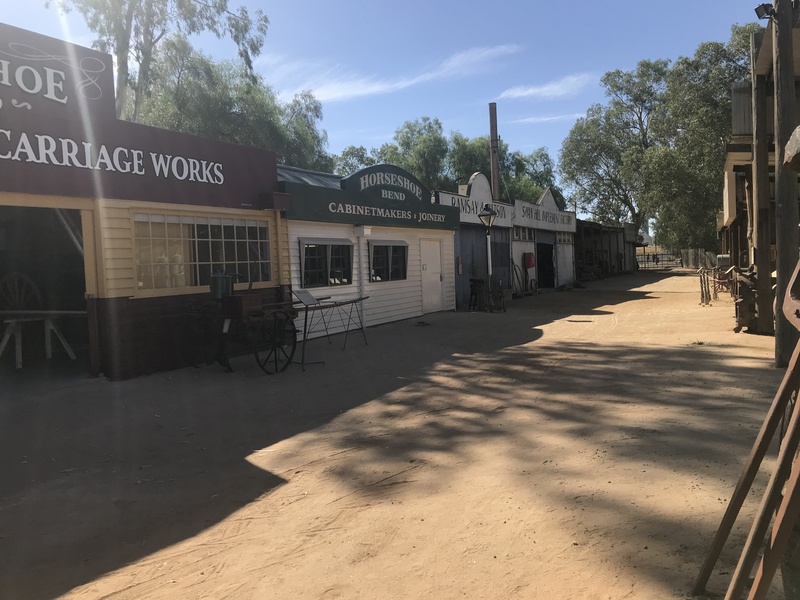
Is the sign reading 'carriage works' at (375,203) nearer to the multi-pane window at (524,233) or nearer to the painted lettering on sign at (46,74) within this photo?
the painted lettering on sign at (46,74)

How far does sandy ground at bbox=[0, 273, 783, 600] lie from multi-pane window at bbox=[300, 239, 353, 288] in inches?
133

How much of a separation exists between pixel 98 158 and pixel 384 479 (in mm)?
6046

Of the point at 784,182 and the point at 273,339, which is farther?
the point at 273,339

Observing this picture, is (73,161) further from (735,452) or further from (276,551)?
(735,452)

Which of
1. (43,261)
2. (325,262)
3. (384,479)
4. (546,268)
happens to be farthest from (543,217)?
(384,479)

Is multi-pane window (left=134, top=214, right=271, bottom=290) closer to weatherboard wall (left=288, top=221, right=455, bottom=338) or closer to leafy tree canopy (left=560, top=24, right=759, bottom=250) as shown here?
weatherboard wall (left=288, top=221, right=455, bottom=338)

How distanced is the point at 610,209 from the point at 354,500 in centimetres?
5078

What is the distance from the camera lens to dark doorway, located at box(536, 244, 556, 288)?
2632cm

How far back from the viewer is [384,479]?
446 cm

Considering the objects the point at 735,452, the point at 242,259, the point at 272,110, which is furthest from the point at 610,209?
the point at 735,452

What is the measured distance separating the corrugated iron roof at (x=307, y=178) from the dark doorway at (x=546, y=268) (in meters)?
14.7

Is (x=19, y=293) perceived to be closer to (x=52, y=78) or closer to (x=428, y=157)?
(x=52, y=78)

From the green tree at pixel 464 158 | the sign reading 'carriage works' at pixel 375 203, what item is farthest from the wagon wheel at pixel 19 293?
the green tree at pixel 464 158

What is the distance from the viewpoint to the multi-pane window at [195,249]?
8.49 metres
